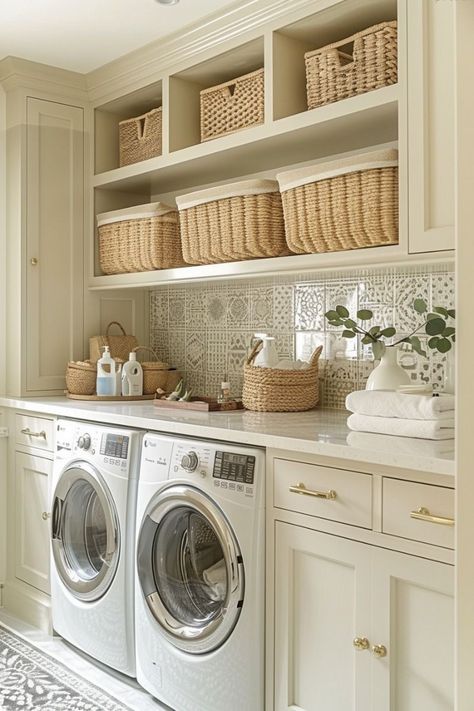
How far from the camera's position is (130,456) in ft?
8.81

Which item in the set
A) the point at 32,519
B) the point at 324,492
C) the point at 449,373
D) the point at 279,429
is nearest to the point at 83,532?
the point at 32,519

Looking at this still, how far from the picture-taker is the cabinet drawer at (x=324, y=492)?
6.31 ft

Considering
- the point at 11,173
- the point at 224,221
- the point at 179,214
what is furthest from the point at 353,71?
the point at 11,173

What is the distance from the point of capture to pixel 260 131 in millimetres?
2721

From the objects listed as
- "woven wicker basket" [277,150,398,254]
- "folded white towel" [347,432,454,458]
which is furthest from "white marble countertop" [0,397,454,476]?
"woven wicker basket" [277,150,398,254]

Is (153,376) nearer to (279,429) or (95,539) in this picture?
(95,539)

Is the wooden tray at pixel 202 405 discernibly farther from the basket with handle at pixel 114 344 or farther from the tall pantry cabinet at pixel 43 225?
the tall pantry cabinet at pixel 43 225

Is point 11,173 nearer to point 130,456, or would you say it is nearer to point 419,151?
point 130,456

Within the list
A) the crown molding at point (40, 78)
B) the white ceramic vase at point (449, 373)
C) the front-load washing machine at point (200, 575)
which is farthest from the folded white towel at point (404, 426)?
the crown molding at point (40, 78)

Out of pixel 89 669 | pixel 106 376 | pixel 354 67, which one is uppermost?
pixel 354 67

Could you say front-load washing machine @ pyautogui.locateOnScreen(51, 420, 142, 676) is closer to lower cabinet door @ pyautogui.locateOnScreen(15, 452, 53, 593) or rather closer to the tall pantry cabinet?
lower cabinet door @ pyautogui.locateOnScreen(15, 452, 53, 593)

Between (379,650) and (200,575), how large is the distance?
2.49ft

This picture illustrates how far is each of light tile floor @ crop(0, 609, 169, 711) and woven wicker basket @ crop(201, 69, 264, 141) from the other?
2092 millimetres

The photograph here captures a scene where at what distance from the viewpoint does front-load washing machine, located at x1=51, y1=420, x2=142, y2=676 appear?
8.82ft
